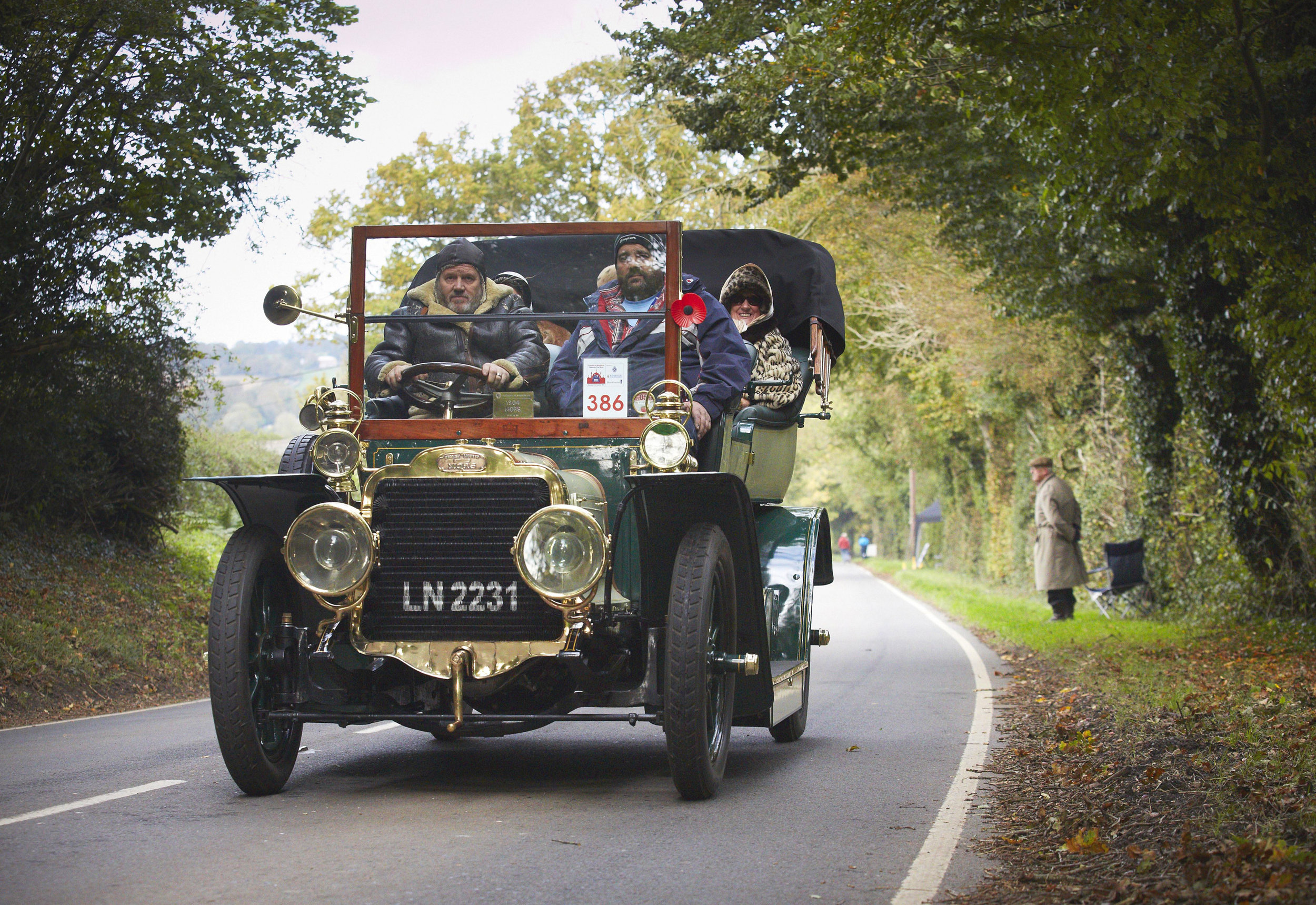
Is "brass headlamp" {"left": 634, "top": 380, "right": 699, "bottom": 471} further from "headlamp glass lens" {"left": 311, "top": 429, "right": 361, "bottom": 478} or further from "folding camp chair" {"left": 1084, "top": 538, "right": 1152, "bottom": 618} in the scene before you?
"folding camp chair" {"left": 1084, "top": 538, "right": 1152, "bottom": 618}

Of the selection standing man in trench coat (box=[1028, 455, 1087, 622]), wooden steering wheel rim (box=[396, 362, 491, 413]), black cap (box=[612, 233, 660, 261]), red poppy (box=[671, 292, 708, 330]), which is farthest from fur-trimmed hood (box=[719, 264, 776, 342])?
standing man in trench coat (box=[1028, 455, 1087, 622])

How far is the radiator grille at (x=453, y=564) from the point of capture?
5.87 meters

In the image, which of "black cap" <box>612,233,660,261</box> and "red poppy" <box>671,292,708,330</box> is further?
"black cap" <box>612,233,660,261</box>

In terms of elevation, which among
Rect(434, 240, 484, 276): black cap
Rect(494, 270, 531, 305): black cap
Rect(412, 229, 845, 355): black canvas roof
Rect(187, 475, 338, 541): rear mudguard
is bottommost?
Rect(187, 475, 338, 541): rear mudguard

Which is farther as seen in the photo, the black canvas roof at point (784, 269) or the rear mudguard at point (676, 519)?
the black canvas roof at point (784, 269)

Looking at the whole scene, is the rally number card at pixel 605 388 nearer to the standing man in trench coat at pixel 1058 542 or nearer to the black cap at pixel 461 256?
the black cap at pixel 461 256

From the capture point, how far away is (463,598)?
19.4ft

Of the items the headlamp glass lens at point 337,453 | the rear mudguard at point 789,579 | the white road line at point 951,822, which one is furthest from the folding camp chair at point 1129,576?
the headlamp glass lens at point 337,453

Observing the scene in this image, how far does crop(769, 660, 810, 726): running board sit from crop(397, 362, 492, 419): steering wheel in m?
2.05

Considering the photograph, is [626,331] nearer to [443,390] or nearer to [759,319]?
[443,390]

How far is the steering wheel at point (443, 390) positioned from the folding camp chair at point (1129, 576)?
12.2 metres

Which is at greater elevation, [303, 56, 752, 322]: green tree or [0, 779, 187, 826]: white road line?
[303, 56, 752, 322]: green tree

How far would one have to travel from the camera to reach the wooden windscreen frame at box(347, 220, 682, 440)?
21.3ft

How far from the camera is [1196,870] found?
4281 millimetres
